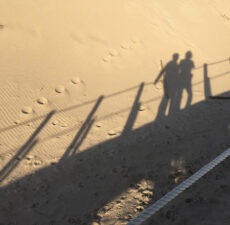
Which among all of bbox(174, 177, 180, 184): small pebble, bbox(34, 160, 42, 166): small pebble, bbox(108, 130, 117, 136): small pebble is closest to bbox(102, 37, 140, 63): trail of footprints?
bbox(108, 130, 117, 136): small pebble

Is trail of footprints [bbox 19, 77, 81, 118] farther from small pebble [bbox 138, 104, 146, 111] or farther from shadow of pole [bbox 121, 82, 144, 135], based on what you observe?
small pebble [bbox 138, 104, 146, 111]

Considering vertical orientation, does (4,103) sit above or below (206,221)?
above

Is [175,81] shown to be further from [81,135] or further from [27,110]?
[27,110]

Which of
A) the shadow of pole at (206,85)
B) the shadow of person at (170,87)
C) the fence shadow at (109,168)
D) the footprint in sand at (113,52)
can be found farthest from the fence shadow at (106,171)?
the footprint in sand at (113,52)

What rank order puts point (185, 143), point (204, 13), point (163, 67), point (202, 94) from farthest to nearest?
point (204, 13), point (163, 67), point (202, 94), point (185, 143)

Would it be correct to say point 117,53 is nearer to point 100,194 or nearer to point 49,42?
point 49,42

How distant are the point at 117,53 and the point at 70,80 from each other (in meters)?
1.97

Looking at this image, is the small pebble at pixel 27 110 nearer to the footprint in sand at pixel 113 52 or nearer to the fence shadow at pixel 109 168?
the fence shadow at pixel 109 168

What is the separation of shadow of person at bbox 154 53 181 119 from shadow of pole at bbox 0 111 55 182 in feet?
9.17

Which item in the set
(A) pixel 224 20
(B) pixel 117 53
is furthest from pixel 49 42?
(A) pixel 224 20

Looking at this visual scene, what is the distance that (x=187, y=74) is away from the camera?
7.88m

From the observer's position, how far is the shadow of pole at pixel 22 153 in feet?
15.2

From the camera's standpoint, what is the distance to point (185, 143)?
209 inches

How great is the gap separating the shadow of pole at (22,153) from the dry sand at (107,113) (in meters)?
0.02
